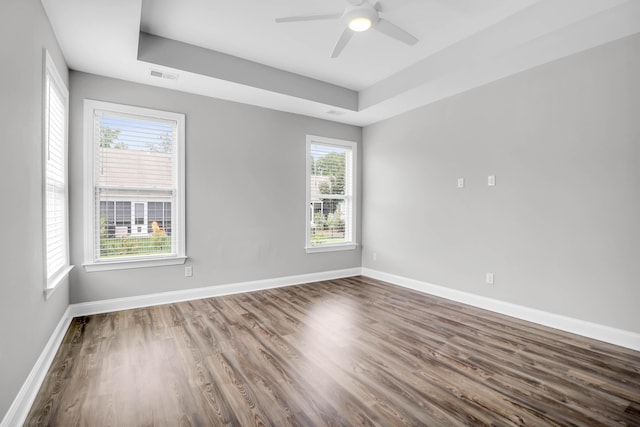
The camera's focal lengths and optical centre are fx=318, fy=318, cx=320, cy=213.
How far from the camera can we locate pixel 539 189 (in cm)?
330

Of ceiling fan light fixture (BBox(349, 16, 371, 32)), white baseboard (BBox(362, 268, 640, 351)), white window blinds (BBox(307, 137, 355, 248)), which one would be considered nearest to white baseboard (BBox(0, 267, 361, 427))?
white window blinds (BBox(307, 137, 355, 248))

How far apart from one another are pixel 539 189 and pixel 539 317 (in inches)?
52.1

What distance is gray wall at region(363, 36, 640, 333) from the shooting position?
2.77 m

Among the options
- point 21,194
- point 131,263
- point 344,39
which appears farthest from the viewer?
point 131,263

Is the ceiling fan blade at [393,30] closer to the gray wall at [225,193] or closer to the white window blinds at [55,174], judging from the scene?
the gray wall at [225,193]

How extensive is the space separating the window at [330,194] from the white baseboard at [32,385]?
10.5 feet

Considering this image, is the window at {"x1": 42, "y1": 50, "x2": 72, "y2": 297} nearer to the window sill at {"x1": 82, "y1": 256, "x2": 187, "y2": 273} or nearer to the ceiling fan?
the window sill at {"x1": 82, "y1": 256, "x2": 187, "y2": 273}

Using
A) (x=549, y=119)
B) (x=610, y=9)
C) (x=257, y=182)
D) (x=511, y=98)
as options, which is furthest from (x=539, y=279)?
(x=257, y=182)

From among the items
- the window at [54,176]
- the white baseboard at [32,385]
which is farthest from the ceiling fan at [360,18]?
the white baseboard at [32,385]

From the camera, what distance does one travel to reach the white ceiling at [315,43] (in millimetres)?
2602

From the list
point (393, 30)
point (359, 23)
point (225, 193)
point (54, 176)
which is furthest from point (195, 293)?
point (393, 30)

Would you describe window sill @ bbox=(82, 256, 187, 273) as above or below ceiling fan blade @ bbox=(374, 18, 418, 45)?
below

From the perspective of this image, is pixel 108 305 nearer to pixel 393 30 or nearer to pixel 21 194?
pixel 21 194

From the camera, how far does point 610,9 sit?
2.40m
